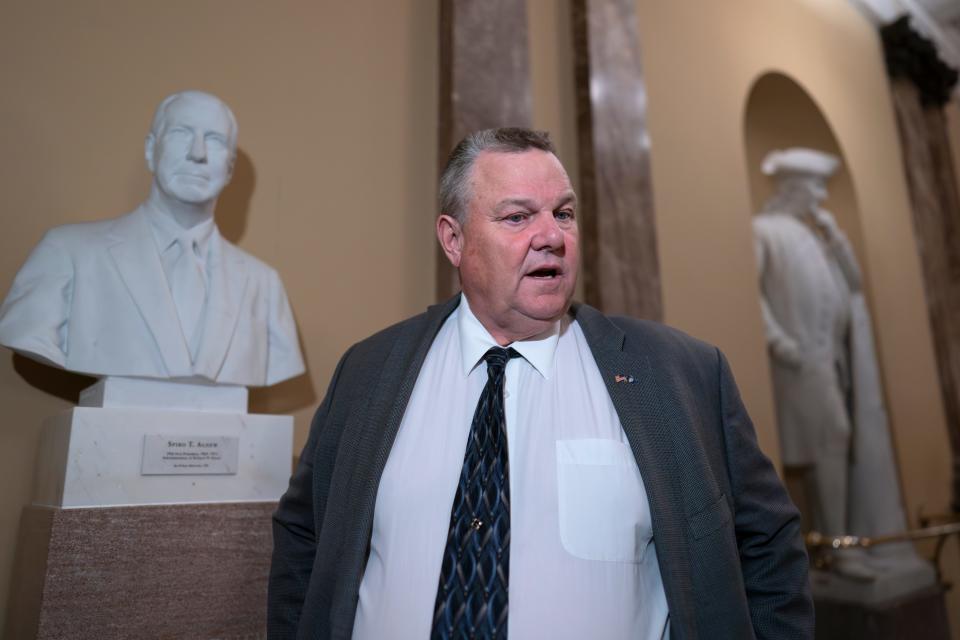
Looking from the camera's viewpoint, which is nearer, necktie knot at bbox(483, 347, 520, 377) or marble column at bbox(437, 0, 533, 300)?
necktie knot at bbox(483, 347, 520, 377)

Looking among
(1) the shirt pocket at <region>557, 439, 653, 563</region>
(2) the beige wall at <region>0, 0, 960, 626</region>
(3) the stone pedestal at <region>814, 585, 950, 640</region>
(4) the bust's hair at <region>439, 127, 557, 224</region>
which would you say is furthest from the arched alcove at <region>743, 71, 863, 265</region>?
(1) the shirt pocket at <region>557, 439, 653, 563</region>

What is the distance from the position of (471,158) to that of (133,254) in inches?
37.4

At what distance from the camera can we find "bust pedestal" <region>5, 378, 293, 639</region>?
1.54 meters

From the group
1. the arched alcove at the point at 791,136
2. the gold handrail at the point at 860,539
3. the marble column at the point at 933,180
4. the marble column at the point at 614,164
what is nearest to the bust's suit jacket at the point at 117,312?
the marble column at the point at 614,164

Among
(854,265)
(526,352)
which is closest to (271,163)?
(526,352)

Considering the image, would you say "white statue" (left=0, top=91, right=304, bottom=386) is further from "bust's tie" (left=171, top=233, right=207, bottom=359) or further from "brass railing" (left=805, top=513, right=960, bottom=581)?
"brass railing" (left=805, top=513, right=960, bottom=581)

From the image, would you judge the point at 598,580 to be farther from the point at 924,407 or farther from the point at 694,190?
the point at 924,407

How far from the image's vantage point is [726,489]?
1374 mm

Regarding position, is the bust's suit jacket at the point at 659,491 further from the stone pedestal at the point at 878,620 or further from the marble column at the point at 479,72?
the stone pedestal at the point at 878,620

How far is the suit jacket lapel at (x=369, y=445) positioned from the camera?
1288 millimetres

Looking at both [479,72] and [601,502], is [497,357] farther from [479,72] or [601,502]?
[479,72]

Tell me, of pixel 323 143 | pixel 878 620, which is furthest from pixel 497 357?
pixel 878 620

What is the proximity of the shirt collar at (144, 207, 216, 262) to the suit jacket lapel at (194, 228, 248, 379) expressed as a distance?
0.09ft

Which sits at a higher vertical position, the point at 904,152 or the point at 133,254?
the point at 904,152
